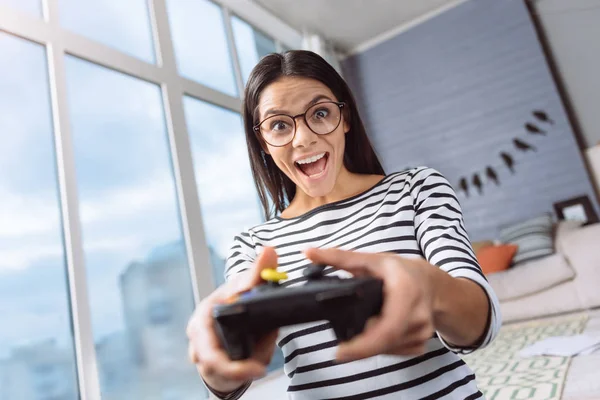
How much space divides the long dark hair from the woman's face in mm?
18

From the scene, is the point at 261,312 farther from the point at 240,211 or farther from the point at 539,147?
the point at 539,147

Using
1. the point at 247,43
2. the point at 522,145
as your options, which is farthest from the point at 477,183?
the point at 247,43

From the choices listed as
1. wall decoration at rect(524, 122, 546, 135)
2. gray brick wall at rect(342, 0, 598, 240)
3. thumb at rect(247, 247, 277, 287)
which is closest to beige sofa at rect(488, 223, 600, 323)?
gray brick wall at rect(342, 0, 598, 240)

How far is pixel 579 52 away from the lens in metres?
3.38

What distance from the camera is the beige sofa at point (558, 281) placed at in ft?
7.84

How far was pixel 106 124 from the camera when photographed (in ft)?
6.42

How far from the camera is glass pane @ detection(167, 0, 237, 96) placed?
258cm

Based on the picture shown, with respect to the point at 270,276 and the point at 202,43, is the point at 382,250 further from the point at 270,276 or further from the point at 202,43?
the point at 202,43

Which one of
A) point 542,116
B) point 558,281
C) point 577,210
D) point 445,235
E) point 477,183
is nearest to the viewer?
point 445,235

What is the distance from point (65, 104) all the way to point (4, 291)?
79cm

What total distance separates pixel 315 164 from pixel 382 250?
0.16 meters

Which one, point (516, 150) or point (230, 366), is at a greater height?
point (516, 150)

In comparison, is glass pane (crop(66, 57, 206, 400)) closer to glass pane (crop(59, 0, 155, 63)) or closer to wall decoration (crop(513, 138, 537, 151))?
glass pane (crop(59, 0, 155, 63))

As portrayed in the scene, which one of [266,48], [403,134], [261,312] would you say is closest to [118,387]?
[261,312]
